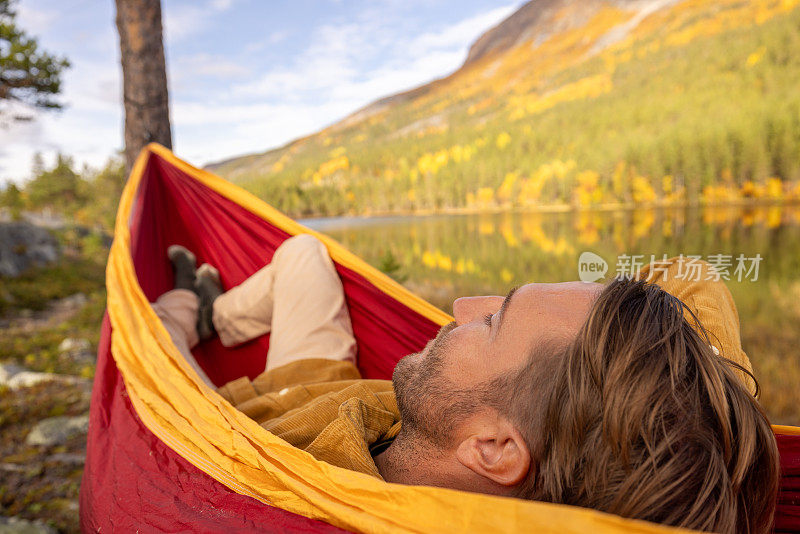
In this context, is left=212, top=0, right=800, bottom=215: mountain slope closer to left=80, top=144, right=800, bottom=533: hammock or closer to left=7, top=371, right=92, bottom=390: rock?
left=80, top=144, right=800, bottom=533: hammock

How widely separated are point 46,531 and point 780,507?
2085 mm

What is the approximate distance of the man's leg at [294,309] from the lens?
5.07ft

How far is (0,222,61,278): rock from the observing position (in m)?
7.00

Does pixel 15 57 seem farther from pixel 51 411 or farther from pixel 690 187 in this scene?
pixel 690 187

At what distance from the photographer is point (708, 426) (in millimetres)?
613

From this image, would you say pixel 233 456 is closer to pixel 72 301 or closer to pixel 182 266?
pixel 182 266

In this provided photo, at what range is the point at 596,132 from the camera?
9289 mm

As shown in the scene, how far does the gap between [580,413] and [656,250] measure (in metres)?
2.92

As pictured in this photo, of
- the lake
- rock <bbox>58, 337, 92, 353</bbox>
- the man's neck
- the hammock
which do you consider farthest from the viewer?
rock <bbox>58, 337, 92, 353</bbox>

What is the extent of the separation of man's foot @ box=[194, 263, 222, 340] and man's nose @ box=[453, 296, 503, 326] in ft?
4.18

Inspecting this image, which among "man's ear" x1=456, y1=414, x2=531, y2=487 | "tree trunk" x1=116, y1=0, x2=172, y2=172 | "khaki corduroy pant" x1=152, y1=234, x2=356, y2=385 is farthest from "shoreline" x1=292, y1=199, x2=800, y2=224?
"man's ear" x1=456, y1=414, x2=531, y2=487

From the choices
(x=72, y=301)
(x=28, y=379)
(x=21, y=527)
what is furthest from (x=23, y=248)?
(x=21, y=527)

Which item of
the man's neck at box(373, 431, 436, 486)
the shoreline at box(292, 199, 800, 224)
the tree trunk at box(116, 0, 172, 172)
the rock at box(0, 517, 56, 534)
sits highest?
the tree trunk at box(116, 0, 172, 172)

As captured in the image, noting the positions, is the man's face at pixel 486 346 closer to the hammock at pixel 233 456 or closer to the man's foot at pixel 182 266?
the hammock at pixel 233 456
